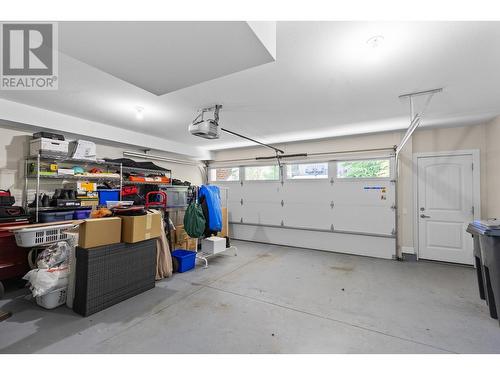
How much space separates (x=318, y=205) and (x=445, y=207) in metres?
2.35

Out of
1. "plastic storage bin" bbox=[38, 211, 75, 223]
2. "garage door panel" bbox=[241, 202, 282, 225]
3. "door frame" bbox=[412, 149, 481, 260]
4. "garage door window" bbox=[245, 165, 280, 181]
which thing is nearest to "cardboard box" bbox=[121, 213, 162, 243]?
"plastic storage bin" bbox=[38, 211, 75, 223]

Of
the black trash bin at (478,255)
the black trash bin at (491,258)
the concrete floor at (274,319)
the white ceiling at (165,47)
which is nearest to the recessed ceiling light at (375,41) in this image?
the white ceiling at (165,47)

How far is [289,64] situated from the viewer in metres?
2.14

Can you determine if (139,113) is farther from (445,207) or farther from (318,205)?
(445,207)

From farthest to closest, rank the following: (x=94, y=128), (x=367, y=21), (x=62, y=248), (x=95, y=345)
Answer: (x=94, y=128) < (x=62, y=248) < (x=95, y=345) < (x=367, y=21)

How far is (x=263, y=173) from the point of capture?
6.23 metres

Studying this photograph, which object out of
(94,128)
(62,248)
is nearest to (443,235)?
(62,248)

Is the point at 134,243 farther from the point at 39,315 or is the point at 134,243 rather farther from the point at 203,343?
the point at 203,343

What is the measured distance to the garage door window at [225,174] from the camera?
21.9 feet

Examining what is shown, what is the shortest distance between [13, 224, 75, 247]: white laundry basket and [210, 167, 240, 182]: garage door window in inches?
164

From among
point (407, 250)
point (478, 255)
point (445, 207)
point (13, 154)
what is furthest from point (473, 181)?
point (13, 154)

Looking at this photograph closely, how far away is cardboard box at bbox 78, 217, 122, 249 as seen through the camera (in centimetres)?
231

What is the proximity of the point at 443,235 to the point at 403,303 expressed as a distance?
8.07 ft

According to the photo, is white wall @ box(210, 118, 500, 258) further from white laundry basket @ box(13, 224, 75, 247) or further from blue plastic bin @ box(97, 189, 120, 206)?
white laundry basket @ box(13, 224, 75, 247)
